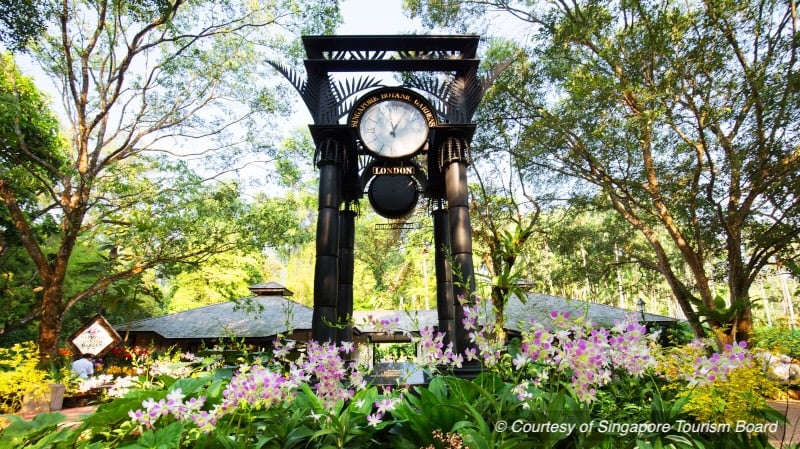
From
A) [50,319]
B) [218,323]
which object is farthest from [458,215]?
[218,323]

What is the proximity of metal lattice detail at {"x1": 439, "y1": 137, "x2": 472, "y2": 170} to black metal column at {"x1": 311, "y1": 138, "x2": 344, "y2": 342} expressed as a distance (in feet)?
4.67

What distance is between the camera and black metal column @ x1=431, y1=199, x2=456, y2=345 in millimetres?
5500

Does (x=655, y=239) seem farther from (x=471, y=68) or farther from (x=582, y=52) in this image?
(x=471, y=68)

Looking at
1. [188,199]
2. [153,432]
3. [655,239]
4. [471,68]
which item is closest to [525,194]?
[655,239]

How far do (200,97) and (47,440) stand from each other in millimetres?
12309

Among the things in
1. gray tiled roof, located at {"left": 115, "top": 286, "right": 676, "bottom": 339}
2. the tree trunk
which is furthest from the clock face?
the tree trunk

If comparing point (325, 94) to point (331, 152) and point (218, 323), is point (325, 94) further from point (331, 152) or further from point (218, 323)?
point (218, 323)

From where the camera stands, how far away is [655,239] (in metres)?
10.4

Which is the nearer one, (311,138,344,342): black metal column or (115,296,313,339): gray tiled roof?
(311,138,344,342): black metal column

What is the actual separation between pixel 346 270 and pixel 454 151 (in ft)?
8.18

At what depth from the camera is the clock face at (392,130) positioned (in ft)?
17.5

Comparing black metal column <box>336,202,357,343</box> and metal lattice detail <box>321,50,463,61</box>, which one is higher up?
metal lattice detail <box>321,50,463,61</box>

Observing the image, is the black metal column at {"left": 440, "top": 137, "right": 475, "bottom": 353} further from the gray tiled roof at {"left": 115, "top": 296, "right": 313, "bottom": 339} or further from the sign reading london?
the gray tiled roof at {"left": 115, "top": 296, "right": 313, "bottom": 339}

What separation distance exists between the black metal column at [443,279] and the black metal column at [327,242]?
1.48 m
